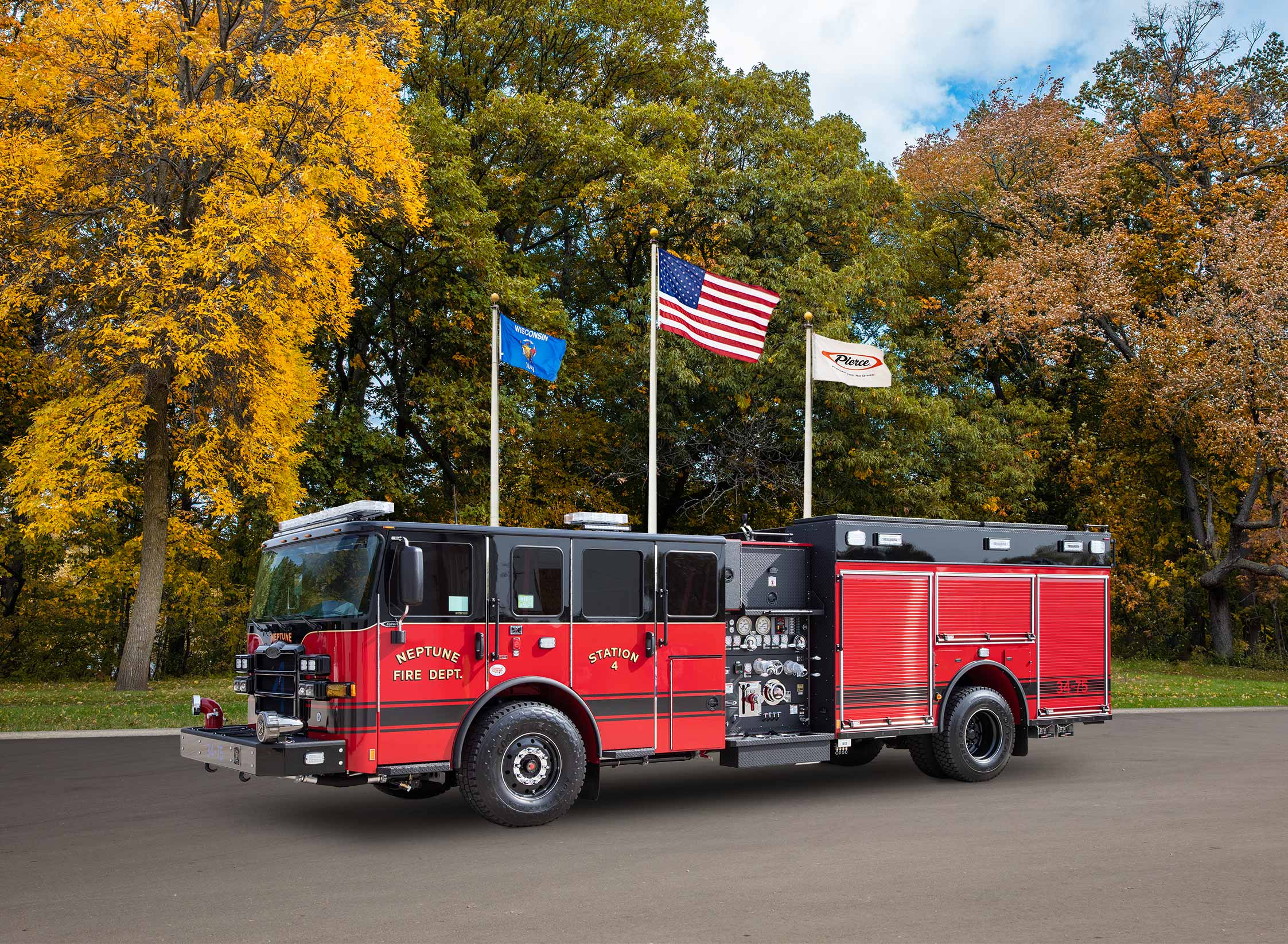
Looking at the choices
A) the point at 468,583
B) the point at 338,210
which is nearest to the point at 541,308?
the point at 338,210

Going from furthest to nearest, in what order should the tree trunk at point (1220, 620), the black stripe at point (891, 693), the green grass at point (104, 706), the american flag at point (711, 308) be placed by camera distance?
the tree trunk at point (1220, 620) → the american flag at point (711, 308) → the green grass at point (104, 706) → the black stripe at point (891, 693)

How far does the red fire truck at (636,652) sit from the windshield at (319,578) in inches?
1.0

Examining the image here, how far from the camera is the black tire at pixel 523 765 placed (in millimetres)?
9422

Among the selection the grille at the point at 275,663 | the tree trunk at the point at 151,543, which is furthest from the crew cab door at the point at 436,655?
the tree trunk at the point at 151,543

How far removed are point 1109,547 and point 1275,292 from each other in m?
22.1

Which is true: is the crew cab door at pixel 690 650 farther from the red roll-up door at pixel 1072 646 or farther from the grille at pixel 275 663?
the red roll-up door at pixel 1072 646

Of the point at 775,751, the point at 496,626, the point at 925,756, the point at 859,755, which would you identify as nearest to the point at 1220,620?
the point at 859,755

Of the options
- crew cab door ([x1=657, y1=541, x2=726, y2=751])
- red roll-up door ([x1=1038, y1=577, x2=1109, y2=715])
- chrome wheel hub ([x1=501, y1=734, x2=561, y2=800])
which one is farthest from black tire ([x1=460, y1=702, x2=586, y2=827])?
red roll-up door ([x1=1038, y1=577, x2=1109, y2=715])

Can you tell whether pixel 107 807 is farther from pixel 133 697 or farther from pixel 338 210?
pixel 338 210

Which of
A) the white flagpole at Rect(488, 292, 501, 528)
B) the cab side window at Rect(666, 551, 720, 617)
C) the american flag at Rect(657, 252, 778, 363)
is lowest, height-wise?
the cab side window at Rect(666, 551, 720, 617)

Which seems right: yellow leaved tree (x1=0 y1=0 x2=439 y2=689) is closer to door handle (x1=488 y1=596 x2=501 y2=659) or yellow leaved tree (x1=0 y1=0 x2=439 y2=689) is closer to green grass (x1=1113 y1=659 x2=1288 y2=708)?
door handle (x1=488 y1=596 x2=501 y2=659)

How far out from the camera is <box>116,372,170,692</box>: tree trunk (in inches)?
897

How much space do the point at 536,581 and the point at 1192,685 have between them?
2272 cm

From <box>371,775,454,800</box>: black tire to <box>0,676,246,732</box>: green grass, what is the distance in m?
4.34
